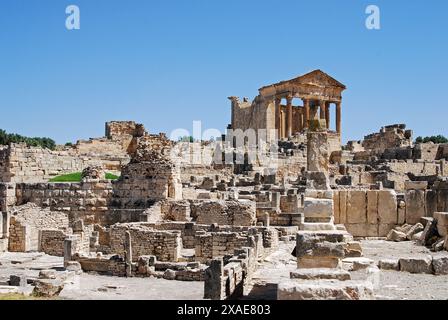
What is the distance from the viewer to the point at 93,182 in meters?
20.8

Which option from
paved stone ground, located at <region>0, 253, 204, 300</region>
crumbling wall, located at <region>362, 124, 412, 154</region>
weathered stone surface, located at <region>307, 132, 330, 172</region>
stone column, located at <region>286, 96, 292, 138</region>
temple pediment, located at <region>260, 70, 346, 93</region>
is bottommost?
paved stone ground, located at <region>0, 253, 204, 300</region>

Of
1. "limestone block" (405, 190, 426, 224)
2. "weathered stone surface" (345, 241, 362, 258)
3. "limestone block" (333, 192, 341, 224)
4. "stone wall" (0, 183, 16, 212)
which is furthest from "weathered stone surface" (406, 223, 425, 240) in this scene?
"stone wall" (0, 183, 16, 212)

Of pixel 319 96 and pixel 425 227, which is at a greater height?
pixel 319 96

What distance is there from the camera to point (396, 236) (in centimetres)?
1368

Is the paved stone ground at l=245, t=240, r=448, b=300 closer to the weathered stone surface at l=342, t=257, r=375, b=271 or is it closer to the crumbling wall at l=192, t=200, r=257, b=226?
the weathered stone surface at l=342, t=257, r=375, b=271

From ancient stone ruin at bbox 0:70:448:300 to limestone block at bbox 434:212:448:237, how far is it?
0.03m

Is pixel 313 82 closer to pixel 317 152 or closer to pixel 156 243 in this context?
pixel 156 243

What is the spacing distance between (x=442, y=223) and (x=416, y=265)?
2.77 meters

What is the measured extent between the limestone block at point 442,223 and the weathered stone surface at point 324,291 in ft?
19.8

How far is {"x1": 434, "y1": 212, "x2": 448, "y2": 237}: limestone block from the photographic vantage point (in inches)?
476

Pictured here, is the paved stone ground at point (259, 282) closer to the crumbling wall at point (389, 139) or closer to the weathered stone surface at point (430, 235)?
the weathered stone surface at point (430, 235)
